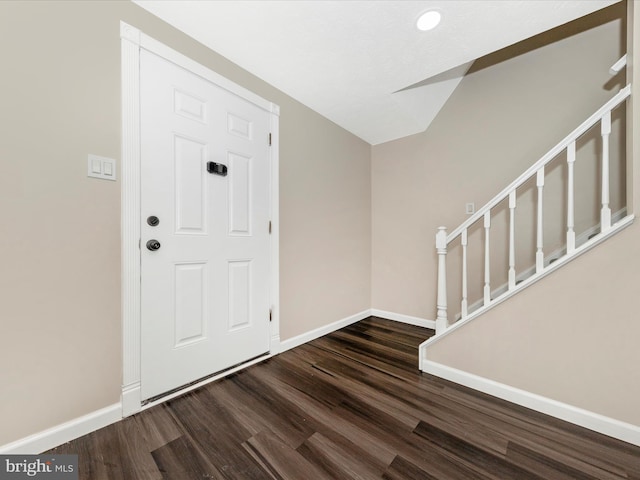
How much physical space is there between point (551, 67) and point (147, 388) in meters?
3.86

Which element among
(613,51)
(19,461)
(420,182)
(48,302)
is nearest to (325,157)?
(420,182)

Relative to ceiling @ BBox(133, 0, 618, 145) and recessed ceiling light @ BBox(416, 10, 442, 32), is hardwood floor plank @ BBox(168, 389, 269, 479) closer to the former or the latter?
ceiling @ BBox(133, 0, 618, 145)

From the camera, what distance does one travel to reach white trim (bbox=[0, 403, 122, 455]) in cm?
107

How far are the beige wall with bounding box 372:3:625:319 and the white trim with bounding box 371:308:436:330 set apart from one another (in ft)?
0.25

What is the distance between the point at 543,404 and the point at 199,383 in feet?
6.82

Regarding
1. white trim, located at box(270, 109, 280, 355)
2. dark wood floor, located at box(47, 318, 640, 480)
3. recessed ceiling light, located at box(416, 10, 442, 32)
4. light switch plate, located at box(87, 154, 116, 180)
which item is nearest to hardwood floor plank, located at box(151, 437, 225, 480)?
dark wood floor, located at box(47, 318, 640, 480)

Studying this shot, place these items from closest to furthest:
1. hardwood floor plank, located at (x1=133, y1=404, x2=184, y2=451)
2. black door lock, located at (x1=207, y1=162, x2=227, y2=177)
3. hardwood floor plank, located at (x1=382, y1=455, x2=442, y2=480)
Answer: hardwood floor plank, located at (x1=382, y1=455, x2=442, y2=480), hardwood floor plank, located at (x1=133, y1=404, x2=184, y2=451), black door lock, located at (x1=207, y1=162, x2=227, y2=177)

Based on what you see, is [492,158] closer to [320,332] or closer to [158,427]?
[320,332]

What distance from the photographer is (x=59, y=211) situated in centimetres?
117

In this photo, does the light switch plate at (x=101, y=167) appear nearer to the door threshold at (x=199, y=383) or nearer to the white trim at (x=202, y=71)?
the white trim at (x=202, y=71)

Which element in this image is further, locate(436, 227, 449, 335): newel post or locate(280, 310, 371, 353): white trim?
locate(280, 310, 371, 353): white trim

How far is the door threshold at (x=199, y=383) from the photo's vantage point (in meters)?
1.46

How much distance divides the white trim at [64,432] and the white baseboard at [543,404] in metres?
1.93

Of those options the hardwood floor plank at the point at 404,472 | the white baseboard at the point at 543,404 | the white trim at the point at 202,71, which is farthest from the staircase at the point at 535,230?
the white trim at the point at 202,71
